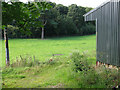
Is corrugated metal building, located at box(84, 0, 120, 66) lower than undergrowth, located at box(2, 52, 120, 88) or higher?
higher

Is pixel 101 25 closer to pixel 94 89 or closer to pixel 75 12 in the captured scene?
pixel 94 89

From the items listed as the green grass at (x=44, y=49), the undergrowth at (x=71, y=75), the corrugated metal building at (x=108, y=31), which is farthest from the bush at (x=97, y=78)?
the green grass at (x=44, y=49)

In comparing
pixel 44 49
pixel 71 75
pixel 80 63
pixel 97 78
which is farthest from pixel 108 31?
pixel 44 49

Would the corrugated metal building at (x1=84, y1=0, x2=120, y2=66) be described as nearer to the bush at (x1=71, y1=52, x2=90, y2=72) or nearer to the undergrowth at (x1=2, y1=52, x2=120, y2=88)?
the undergrowth at (x1=2, y1=52, x2=120, y2=88)

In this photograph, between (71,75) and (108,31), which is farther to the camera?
(108,31)

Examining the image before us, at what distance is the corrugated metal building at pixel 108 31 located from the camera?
5961 millimetres

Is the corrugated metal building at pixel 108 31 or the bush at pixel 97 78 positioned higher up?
the corrugated metal building at pixel 108 31

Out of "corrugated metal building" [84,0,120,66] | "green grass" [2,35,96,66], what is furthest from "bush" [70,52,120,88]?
"green grass" [2,35,96,66]

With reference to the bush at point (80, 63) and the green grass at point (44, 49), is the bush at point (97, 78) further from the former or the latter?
the green grass at point (44, 49)

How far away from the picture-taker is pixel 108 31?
6383 mm

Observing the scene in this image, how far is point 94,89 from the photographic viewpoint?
449 cm

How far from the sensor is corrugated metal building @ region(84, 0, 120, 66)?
19.6ft

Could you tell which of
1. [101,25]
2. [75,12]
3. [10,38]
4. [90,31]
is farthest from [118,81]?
[90,31]

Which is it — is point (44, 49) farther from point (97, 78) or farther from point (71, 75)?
point (97, 78)
